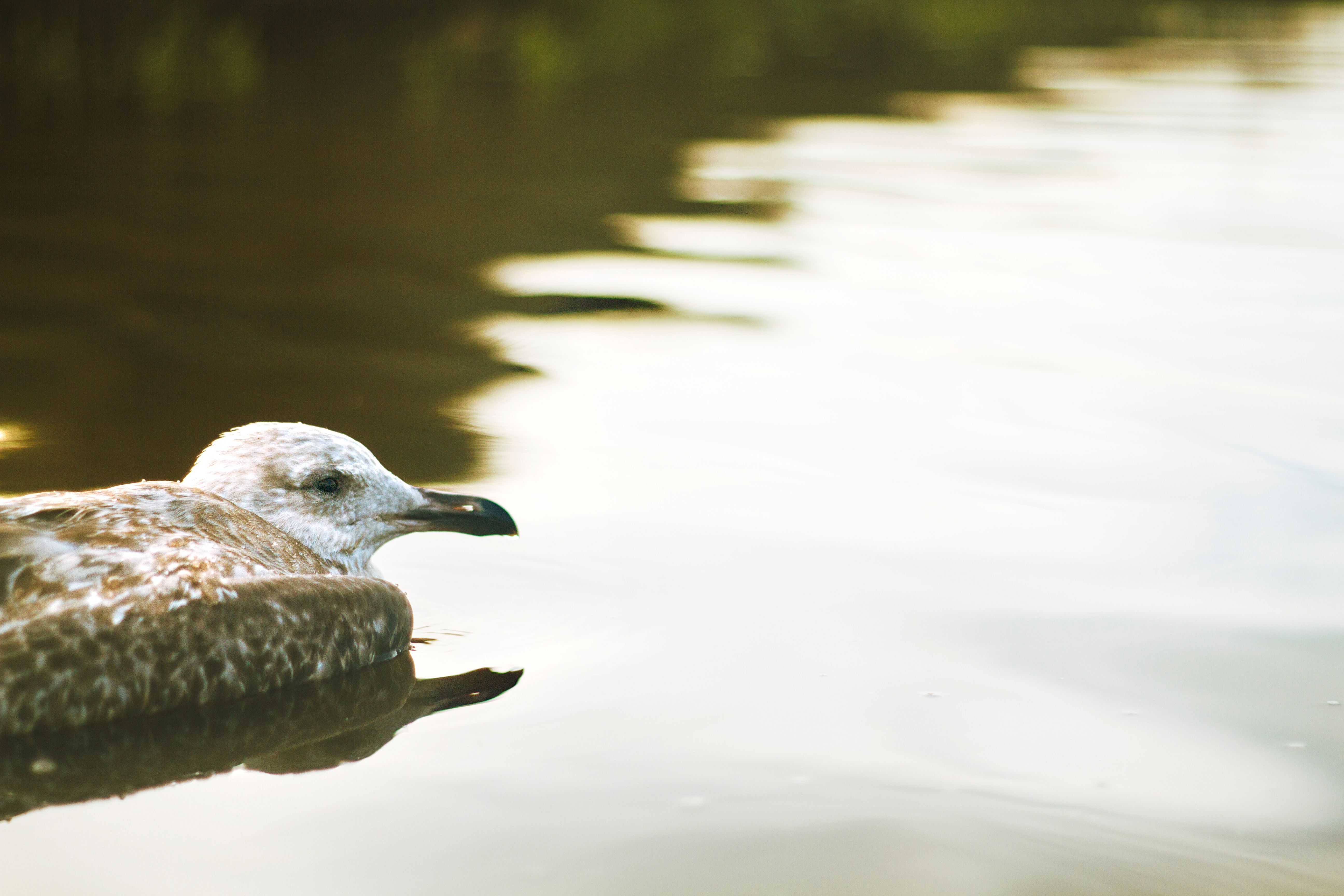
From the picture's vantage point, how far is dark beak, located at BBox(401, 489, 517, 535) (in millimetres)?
4922

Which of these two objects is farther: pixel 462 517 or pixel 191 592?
pixel 462 517

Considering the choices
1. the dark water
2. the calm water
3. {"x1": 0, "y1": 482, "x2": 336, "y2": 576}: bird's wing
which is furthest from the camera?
the dark water

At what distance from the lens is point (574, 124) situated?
50.4 ft

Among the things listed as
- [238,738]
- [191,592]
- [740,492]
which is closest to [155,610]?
[191,592]

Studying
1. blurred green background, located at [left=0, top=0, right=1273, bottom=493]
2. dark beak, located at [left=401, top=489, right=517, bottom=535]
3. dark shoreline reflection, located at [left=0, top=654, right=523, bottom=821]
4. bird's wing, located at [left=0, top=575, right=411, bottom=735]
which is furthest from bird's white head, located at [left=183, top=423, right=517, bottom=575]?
blurred green background, located at [left=0, top=0, right=1273, bottom=493]

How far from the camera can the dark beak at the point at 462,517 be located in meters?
4.92

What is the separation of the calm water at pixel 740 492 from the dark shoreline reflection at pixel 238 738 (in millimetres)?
12

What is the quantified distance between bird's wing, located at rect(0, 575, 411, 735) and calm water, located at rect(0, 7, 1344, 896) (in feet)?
0.23

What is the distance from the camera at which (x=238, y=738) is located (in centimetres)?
402

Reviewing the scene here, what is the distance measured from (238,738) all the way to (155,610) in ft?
1.20

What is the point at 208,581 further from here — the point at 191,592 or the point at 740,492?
the point at 740,492

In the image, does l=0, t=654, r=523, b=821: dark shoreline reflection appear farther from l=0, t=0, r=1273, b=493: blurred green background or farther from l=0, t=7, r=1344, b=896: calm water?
l=0, t=0, r=1273, b=493: blurred green background

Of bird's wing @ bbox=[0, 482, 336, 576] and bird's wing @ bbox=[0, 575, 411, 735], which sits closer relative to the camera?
bird's wing @ bbox=[0, 575, 411, 735]

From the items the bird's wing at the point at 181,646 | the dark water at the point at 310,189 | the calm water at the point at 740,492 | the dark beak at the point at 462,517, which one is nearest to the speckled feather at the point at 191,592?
the bird's wing at the point at 181,646
